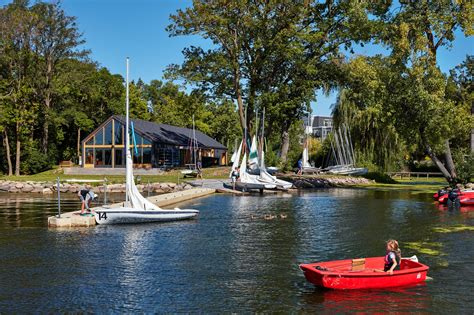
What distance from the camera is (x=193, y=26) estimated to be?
58156 millimetres

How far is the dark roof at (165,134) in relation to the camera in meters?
72.5

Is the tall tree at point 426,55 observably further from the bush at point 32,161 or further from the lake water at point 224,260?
the bush at point 32,161

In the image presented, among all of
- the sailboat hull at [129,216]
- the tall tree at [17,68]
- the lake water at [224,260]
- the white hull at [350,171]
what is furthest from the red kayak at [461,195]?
the tall tree at [17,68]

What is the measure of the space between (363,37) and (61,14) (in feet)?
137

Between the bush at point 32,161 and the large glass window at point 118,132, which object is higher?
the large glass window at point 118,132

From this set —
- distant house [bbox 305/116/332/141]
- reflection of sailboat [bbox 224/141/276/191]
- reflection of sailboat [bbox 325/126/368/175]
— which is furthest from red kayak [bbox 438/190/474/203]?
distant house [bbox 305/116/332/141]

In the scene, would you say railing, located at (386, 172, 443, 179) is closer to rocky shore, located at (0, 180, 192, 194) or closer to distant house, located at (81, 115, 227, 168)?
distant house, located at (81, 115, 227, 168)

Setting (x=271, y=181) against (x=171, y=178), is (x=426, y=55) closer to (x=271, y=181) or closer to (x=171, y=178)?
(x=271, y=181)

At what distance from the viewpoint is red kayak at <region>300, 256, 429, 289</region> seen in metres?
15.9

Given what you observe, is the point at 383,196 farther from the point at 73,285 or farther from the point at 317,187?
the point at 73,285

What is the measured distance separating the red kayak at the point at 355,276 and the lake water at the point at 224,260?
0.26m

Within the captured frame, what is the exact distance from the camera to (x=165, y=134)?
78000 millimetres

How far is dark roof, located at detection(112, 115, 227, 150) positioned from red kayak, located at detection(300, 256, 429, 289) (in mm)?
55671

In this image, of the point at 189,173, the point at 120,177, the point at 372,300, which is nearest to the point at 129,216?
the point at 372,300
